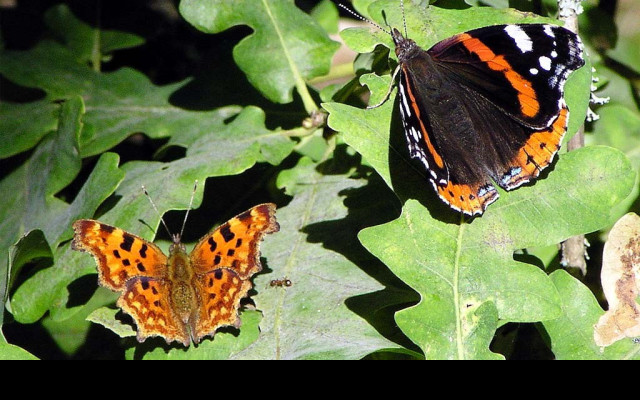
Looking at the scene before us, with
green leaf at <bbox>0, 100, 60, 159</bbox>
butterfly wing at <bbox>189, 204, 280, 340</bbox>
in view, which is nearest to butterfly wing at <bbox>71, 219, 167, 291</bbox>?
butterfly wing at <bbox>189, 204, 280, 340</bbox>

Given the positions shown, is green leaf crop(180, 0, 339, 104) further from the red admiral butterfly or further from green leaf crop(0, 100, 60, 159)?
green leaf crop(0, 100, 60, 159)

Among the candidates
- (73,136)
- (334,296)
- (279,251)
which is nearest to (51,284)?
(73,136)

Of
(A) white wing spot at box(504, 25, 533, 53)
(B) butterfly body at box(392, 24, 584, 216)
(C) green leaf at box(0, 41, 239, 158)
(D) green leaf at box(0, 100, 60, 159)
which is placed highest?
(A) white wing spot at box(504, 25, 533, 53)

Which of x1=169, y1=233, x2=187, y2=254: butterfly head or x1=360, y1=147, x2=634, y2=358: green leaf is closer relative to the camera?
x1=360, y1=147, x2=634, y2=358: green leaf

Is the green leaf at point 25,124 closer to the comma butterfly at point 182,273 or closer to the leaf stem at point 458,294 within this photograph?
the comma butterfly at point 182,273

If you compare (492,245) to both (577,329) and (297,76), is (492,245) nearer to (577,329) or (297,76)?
(577,329)

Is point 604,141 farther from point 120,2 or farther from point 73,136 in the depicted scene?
point 120,2
